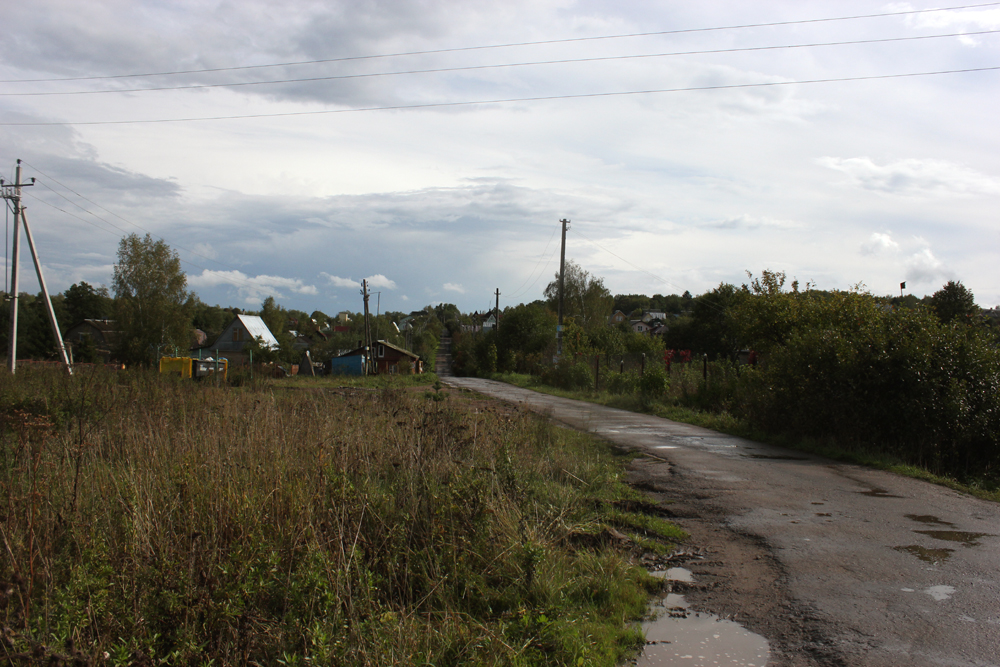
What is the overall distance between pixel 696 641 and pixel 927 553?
2.95 meters

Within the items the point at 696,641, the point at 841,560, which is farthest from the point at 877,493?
the point at 696,641

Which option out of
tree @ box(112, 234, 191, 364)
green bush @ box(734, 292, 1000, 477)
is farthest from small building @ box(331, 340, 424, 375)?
green bush @ box(734, 292, 1000, 477)

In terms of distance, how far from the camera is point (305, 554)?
3.92 meters

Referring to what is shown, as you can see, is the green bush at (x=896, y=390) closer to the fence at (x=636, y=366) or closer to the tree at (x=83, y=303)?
the fence at (x=636, y=366)

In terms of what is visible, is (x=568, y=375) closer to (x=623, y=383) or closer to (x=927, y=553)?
(x=623, y=383)

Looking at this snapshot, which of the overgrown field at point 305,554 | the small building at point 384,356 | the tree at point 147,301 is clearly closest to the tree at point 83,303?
the tree at point 147,301

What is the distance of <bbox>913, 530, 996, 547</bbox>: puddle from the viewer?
19.2 feet

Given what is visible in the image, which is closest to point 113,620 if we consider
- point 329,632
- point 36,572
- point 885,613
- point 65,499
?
point 36,572

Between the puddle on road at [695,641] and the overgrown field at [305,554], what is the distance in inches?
5.8

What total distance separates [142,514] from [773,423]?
12237 mm

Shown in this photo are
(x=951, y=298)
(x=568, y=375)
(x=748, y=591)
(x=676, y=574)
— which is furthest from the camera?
(x=951, y=298)

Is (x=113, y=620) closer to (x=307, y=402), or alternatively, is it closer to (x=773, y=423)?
(x=307, y=402)

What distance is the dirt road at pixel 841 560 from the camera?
3.83 metres

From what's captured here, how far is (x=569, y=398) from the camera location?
24.8 metres
